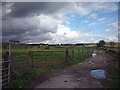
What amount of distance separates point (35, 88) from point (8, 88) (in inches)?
47.4

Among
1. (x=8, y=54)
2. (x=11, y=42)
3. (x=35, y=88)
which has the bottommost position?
(x=35, y=88)

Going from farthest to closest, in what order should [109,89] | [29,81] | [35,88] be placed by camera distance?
[29,81], [35,88], [109,89]

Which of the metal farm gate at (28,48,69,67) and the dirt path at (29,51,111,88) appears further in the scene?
the metal farm gate at (28,48,69,67)

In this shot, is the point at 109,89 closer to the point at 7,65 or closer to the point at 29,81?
the point at 29,81

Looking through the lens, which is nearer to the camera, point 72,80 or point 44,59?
point 72,80

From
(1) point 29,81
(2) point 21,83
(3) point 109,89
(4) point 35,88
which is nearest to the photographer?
(3) point 109,89

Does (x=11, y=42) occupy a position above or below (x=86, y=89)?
above

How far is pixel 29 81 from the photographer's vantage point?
234 inches

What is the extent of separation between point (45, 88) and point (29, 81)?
1.33 meters

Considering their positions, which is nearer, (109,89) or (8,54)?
(109,89)

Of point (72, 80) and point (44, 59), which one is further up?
point (72, 80)

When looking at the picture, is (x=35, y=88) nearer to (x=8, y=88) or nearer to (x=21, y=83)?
(x=21, y=83)

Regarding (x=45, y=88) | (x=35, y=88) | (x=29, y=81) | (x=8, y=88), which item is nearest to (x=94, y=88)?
(x=45, y=88)

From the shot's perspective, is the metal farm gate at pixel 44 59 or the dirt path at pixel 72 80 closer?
the dirt path at pixel 72 80
